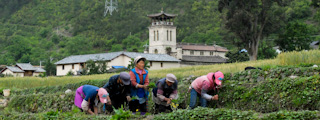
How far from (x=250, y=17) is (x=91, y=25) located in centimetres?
8983

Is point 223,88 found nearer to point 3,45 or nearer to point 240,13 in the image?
point 240,13

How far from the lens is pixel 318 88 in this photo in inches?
442

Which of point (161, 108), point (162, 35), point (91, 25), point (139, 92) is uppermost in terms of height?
point (91, 25)

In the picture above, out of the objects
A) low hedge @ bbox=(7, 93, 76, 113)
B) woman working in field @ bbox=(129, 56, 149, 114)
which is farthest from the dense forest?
woman working in field @ bbox=(129, 56, 149, 114)

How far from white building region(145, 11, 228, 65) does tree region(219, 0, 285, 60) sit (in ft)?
105

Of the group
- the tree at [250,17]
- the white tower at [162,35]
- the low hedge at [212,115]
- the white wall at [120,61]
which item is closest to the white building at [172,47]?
the white tower at [162,35]

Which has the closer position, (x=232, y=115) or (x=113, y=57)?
(x=232, y=115)

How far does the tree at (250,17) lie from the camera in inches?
1933

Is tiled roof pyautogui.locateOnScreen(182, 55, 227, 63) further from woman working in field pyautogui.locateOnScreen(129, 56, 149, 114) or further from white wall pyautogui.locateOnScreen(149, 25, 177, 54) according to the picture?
woman working in field pyautogui.locateOnScreen(129, 56, 149, 114)

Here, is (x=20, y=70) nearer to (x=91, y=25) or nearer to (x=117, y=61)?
(x=117, y=61)

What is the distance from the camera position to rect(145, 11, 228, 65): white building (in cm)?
8412

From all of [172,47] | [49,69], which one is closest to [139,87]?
[49,69]

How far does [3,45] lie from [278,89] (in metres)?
118

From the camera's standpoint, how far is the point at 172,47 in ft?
286
